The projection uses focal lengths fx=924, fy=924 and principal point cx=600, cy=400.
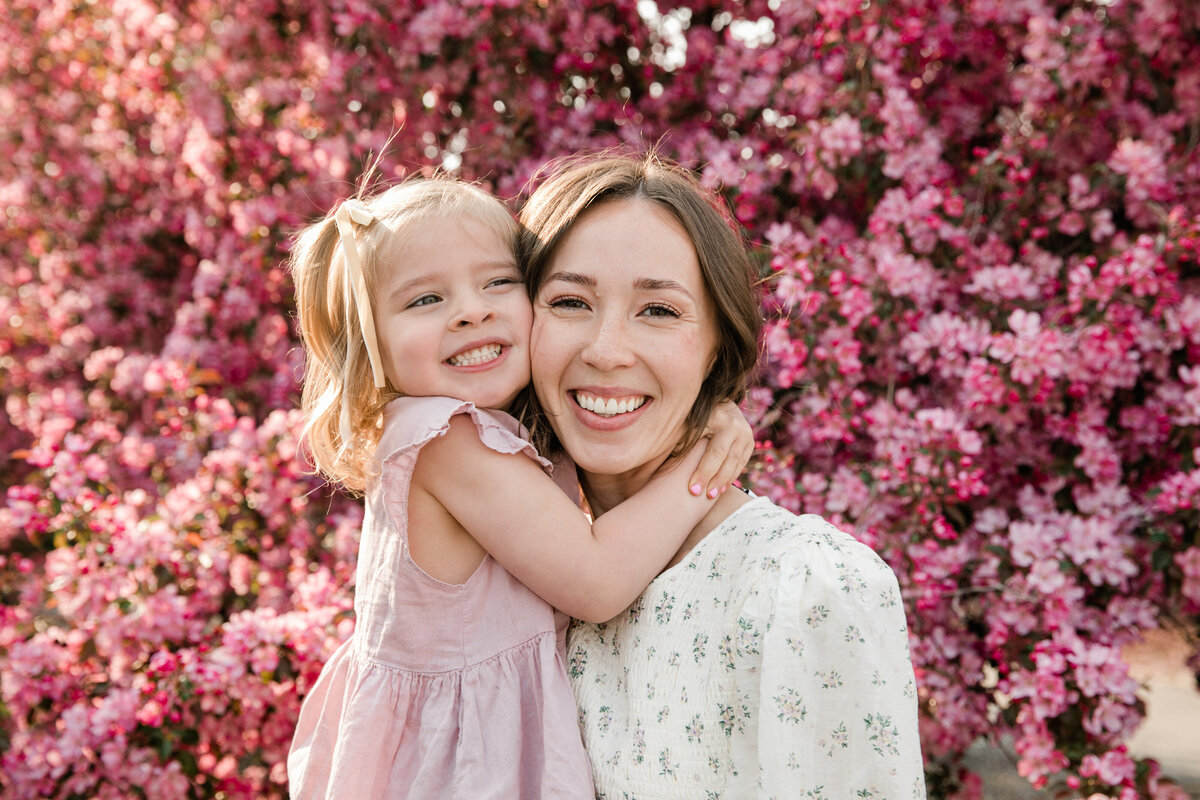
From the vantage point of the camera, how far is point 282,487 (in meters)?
3.16

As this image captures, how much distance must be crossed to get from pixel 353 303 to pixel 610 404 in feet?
1.71

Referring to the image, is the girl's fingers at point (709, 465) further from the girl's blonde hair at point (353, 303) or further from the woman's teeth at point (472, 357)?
the girl's blonde hair at point (353, 303)

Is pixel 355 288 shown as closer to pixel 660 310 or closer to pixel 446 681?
pixel 660 310

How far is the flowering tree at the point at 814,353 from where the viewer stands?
2600 mm

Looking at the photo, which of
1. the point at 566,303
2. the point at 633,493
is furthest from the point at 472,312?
Answer: the point at 633,493

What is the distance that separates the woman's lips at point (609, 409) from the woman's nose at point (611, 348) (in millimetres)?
60

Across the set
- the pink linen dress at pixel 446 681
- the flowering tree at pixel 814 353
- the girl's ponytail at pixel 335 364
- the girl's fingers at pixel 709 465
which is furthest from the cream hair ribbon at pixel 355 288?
the girl's fingers at pixel 709 465

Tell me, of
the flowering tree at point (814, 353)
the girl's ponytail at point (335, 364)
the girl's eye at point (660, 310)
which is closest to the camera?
the girl's eye at point (660, 310)

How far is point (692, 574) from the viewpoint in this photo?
5.09 feet

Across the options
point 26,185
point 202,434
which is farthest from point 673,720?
point 26,185

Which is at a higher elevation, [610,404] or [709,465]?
[610,404]

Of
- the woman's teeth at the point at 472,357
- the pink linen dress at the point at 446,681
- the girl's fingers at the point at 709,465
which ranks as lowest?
the pink linen dress at the point at 446,681

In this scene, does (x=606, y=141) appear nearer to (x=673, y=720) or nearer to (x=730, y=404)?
(x=730, y=404)

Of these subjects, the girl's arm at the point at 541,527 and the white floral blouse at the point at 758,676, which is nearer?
the white floral blouse at the point at 758,676
